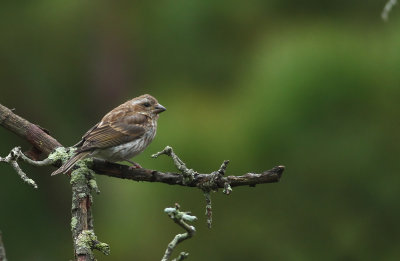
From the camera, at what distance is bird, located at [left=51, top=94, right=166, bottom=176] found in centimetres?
446

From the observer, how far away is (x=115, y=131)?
4910 mm

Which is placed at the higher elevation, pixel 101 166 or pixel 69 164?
pixel 101 166

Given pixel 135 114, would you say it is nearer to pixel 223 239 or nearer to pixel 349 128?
pixel 223 239

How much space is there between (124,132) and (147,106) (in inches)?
17.0

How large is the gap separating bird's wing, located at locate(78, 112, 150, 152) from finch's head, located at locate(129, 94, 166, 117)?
0.10m

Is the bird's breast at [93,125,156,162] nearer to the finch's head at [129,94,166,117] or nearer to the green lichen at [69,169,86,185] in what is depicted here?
the finch's head at [129,94,166,117]

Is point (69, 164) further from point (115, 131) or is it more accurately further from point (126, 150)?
point (115, 131)

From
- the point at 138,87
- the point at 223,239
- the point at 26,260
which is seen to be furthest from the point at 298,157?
the point at 26,260

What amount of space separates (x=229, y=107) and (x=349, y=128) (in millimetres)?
924

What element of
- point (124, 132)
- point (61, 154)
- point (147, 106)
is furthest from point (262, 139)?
point (61, 154)

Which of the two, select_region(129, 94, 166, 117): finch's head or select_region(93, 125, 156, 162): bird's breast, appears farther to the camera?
select_region(129, 94, 166, 117): finch's head

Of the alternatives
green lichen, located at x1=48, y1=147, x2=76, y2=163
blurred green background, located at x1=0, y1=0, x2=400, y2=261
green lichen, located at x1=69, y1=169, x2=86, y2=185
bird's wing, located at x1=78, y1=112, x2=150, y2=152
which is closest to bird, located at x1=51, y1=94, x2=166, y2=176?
bird's wing, located at x1=78, y1=112, x2=150, y2=152

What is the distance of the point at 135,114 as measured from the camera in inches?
203

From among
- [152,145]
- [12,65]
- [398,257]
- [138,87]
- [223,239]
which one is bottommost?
[398,257]
